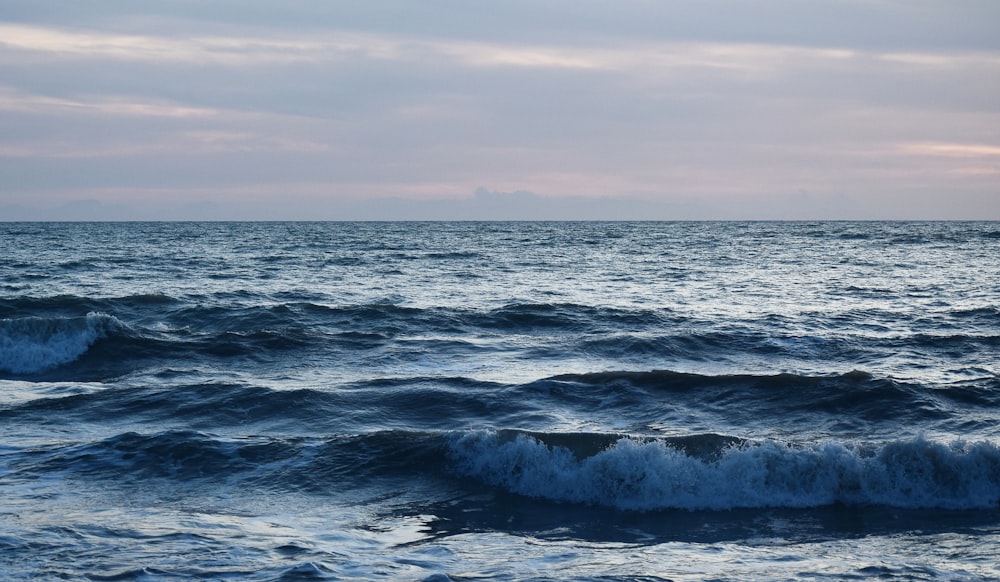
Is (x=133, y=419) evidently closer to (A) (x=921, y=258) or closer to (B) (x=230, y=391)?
(B) (x=230, y=391)

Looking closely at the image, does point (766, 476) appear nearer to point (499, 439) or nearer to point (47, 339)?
point (499, 439)

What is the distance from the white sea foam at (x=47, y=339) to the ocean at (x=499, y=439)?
0.06 m

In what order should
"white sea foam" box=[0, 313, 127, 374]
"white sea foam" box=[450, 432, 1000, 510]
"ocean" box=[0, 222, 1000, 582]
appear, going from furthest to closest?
"white sea foam" box=[0, 313, 127, 374] → "white sea foam" box=[450, 432, 1000, 510] → "ocean" box=[0, 222, 1000, 582]

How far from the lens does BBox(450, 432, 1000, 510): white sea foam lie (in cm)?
908

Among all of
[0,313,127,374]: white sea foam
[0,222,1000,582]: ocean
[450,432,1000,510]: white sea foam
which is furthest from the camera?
[0,313,127,374]: white sea foam

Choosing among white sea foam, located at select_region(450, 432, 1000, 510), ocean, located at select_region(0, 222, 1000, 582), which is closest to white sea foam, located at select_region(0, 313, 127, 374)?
ocean, located at select_region(0, 222, 1000, 582)

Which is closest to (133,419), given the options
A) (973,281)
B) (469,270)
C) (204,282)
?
(204,282)

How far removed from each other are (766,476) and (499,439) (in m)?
3.07

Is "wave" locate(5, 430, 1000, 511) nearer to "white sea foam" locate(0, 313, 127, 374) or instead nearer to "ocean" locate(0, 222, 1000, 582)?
"ocean" locate(0, 222, 1000, 582)

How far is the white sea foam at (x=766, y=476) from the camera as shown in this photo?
29.8 ft

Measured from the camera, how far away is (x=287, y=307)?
23984mm

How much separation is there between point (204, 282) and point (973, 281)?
2793 centimetres

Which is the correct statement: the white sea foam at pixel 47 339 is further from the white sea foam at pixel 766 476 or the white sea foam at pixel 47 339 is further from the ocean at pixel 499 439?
the white sea foam at pixel 766 476

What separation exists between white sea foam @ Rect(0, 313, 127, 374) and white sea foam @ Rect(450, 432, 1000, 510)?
456 inches
